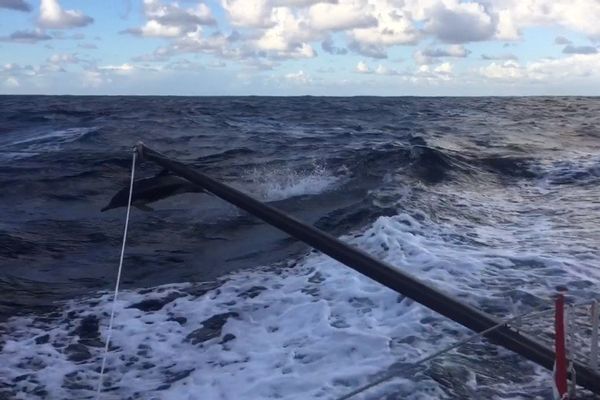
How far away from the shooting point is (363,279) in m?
7.80

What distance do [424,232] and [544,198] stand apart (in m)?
4.52

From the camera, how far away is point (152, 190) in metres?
6.09

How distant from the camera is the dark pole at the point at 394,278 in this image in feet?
13.0

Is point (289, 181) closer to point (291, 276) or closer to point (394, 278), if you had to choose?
point (291, 276)

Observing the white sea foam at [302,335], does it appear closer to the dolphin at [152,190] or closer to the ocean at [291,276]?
the ocean at [291,276]

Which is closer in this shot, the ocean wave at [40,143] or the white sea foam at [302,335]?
the white sea foam at [302,335]

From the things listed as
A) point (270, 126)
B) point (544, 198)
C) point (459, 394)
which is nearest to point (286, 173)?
point (544, 198)

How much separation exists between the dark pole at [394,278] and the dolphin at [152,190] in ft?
0.36

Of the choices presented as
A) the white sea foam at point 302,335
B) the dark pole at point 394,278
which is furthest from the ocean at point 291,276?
the dark pole at point 394,278

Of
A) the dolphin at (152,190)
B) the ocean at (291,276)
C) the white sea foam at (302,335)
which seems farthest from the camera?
the dolphin at (152,190)

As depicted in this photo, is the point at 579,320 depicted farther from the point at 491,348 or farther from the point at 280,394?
the point at 280,394

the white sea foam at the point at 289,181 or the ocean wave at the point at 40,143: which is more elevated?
the ocean wave at the point at 40,143

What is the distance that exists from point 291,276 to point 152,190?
2806 millimetres

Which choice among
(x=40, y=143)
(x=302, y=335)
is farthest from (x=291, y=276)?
(x=40, y=143)
